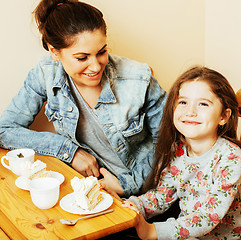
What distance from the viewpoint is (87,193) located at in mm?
1066

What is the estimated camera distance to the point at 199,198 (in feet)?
4.46

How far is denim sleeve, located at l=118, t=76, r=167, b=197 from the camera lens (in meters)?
1.59

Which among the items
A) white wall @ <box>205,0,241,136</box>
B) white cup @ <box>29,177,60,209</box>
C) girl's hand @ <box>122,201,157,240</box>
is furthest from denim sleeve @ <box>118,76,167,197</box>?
white wall @ <box>205,0,241,136</box>

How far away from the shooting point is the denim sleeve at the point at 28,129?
1.57 metres

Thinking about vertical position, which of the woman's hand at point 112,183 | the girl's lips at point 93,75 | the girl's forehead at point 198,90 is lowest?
the woman's hand at point 112,183

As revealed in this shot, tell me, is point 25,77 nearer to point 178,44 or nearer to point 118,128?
point 118,128

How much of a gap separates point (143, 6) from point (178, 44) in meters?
0.38

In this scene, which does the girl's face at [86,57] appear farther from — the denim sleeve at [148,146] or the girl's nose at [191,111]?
the girl's nose at [191,111]

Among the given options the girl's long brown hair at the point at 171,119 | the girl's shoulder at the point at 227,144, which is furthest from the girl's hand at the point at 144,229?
the girl's shoulder at the point at 227,144

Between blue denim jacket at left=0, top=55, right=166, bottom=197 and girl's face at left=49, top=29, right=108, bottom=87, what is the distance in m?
0.09

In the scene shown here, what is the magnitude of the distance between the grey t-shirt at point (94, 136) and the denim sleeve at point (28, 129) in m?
0.10

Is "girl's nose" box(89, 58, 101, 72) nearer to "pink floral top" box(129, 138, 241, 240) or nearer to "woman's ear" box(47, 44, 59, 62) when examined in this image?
"woman's ear" box(47, 44, 59, 62)

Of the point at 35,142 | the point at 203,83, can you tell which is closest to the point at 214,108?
the point at 203,83

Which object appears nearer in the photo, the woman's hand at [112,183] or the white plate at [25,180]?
the white plate at [25,180]
